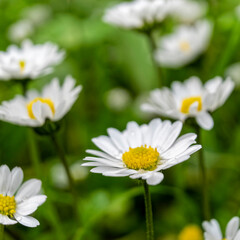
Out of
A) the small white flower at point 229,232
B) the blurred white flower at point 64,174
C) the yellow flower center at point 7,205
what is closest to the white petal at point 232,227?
the small white flower at point 229,232

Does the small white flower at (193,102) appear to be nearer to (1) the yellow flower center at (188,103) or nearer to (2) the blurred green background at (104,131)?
(1) the yellow flower center at (188,103)

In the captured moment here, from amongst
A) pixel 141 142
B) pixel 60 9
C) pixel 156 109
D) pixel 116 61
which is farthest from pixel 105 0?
pixel 141 142

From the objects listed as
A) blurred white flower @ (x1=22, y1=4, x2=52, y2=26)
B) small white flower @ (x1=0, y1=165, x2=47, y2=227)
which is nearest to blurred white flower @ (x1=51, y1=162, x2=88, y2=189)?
small white flower @ (x1=0, y1=165, x2=47, y2=227)

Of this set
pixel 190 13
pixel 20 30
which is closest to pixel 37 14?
pixel 20 30

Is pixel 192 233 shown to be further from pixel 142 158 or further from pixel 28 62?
pixel 28 62

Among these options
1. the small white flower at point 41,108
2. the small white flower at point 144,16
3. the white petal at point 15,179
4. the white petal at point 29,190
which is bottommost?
the white petal at point 29,190
